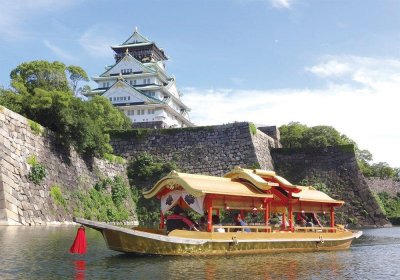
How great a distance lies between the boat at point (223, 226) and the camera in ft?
39.8

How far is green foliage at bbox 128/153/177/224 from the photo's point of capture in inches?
1287

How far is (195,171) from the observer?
114ft

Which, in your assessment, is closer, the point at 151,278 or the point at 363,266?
the point at 151,278

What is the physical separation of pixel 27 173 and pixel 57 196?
2.52 m

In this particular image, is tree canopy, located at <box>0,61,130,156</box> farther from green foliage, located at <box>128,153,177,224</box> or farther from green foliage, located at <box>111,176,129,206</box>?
green foliage, located at <box>128,153,177,224</box>

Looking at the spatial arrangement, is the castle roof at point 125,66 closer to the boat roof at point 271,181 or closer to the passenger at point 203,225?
the boat roof at point 271,181

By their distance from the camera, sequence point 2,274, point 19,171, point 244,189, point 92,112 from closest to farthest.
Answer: point 2,274 → point 244,189 → point 19,171 → point 92,112

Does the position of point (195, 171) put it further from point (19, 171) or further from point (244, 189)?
point (244, 189)

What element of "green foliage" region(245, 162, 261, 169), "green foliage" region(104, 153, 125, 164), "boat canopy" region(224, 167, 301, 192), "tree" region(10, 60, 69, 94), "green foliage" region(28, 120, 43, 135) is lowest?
"boat canopy" region(224, 167, 301, 192)

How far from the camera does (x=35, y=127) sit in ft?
79.7

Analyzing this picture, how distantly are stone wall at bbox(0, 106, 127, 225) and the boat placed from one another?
30.5ft

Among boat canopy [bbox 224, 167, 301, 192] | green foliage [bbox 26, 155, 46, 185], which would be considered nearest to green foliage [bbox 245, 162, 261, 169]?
green foliage [bbox 26, 155, 46, 185]

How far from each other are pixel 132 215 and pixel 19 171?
36.6 feet

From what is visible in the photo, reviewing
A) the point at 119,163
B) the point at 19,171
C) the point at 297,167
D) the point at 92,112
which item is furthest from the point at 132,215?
the point at 297,167
